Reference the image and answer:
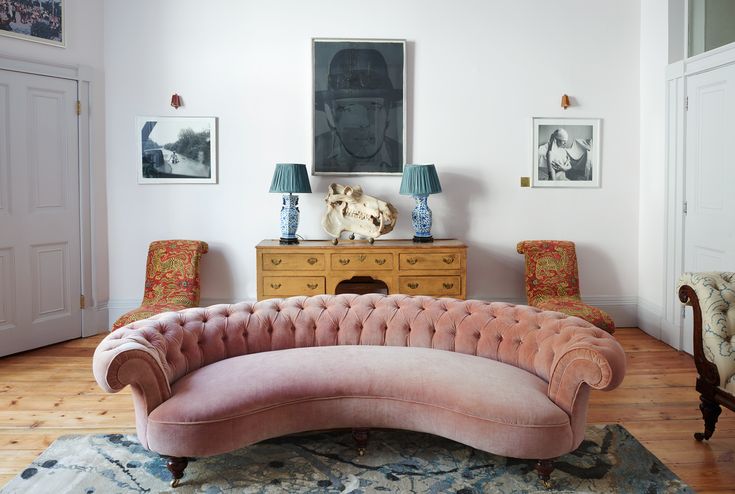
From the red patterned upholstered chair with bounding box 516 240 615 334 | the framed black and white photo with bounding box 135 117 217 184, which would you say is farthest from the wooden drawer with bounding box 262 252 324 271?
the red patterned upholstered chair with bounding box 516 240 615 334

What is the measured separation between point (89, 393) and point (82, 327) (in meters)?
1.65

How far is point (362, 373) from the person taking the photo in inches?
128

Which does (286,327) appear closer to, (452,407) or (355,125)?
(452,407)

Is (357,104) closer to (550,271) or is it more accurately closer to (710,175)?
(550,271)

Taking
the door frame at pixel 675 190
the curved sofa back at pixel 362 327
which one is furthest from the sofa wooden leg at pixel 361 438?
the door frame at pixel 675 190

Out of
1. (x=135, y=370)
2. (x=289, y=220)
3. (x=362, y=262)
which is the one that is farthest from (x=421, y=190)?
(x=135, y=370)

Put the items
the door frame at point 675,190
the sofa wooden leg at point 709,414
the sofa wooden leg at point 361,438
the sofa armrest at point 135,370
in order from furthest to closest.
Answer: the door frame at point 675,190
the sofa wooden leg at point 709,414
the sofa wooden leg at point 361,438
the sofa armrest at point 135,370

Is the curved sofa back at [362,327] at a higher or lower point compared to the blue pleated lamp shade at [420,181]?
lower

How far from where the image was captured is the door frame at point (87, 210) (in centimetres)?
579

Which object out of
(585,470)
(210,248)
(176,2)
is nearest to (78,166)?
(210,248)

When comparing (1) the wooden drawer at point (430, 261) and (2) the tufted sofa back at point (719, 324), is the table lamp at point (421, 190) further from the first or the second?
(2) the tufted sofa back at point (719, 324)

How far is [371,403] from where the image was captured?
321 cm

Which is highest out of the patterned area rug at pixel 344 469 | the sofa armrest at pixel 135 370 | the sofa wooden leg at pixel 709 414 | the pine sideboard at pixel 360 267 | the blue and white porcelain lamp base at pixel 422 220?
the blue and white porcelain lamp base at pixel 422 220

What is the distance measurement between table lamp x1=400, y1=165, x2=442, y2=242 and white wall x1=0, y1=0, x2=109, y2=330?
9.26 ft
